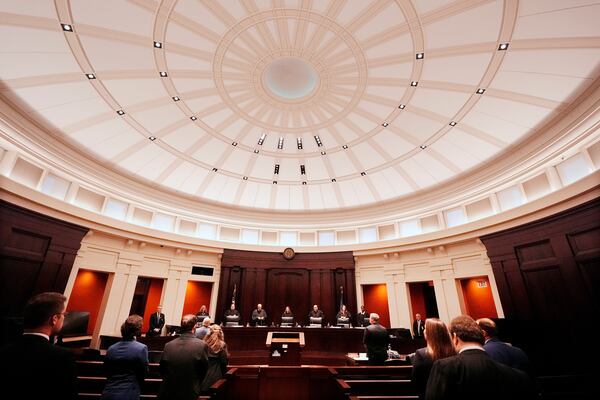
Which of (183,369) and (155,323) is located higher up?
(155,323)

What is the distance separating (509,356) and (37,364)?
4.95 m

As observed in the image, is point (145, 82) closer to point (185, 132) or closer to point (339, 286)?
point (185, 132)

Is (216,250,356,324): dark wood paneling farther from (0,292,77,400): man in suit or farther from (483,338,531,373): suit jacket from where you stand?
(0,292,77,400): man in suit

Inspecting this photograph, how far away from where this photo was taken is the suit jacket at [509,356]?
11.7ft

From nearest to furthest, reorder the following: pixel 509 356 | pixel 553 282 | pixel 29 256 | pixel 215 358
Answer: pixel 509 356 → pixel 215 358 → pixel 553 282 → pixel 29 256

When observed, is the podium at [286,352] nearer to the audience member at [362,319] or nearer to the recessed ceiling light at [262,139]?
the audience member at [362,319]

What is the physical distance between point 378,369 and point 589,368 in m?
5.21

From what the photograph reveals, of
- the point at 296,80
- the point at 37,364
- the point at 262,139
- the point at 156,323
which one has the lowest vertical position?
the point at 156,323

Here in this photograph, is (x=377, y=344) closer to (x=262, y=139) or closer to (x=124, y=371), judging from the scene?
(x=124, y=371)

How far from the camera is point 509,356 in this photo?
362 cm

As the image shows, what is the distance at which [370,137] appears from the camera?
9.25 metres

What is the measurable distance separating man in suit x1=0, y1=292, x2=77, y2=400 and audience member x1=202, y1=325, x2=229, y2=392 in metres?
2.26

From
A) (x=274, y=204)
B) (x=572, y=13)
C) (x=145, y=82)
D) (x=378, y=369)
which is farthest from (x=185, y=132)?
(x=572, y=13)

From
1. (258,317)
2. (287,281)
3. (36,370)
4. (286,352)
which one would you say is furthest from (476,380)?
(287,281)
